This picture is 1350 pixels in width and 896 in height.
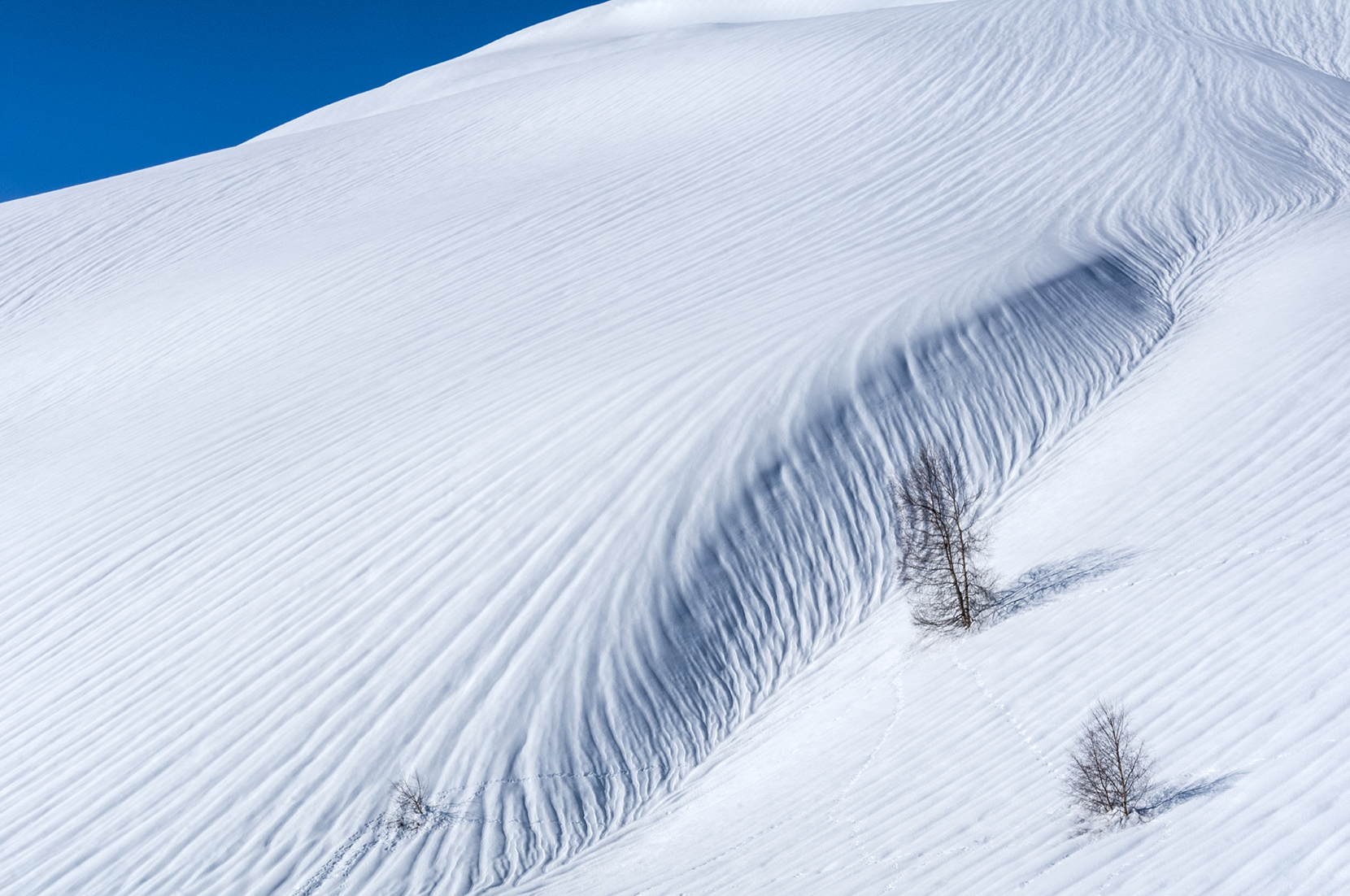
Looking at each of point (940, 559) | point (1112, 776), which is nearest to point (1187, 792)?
point (1112, 776)

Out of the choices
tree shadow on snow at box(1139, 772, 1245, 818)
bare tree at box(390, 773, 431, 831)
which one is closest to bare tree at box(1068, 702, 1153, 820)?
tree shadow on snow at box(1139, 772, 1245, 818)

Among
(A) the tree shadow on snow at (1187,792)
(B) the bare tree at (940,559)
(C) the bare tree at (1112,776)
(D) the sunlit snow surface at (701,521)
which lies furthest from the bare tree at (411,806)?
(A) the tree shadow on snow at (1187,792)

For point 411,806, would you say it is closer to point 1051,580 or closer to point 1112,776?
point 1112,776

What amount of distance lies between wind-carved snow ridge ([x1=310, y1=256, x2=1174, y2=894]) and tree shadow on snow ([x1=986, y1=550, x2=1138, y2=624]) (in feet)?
5.00

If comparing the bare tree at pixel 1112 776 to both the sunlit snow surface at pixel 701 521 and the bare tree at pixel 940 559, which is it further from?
the bare tree at pixel 940 559

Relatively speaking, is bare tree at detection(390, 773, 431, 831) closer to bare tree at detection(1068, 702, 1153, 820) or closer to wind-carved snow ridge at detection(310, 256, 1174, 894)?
wind-carved snow ridge at detection(310, 256, 1174, 894)

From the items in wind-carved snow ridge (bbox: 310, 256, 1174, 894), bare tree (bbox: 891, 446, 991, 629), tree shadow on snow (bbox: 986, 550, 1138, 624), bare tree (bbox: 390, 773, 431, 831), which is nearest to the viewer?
bare tree (bbox: 390, 773, 431, 831)

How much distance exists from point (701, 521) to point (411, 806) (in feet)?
12.9

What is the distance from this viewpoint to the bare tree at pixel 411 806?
8.30m

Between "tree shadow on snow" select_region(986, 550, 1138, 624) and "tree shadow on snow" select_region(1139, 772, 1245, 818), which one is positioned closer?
"tree shadow on snow" select_region(1139, 772, 1245, 818)

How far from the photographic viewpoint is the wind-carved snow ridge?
333 inches

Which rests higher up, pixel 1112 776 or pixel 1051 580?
pixel 1051 580

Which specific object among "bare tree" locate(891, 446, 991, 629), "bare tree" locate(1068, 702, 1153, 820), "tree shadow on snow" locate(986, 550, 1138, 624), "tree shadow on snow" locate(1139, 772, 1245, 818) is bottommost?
"tree shadow on snow" locate(1139, 772, 1245, 818)

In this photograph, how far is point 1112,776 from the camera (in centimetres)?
587
